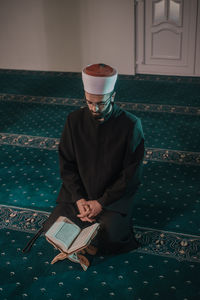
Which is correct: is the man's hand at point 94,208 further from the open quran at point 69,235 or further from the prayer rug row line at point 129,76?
the prayer rug row line at point 129,76

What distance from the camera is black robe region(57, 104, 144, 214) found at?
9.32 feet

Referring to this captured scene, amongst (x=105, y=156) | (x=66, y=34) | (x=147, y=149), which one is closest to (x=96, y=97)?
(x=105, y=156)

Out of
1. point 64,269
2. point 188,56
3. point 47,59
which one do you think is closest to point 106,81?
point 64,269

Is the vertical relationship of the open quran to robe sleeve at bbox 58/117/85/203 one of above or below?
below

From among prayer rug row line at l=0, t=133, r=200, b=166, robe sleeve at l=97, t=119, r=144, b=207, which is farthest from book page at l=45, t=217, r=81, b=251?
prayer rug row line at l=0, t=133, r=200, b=166

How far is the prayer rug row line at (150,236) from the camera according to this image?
305 centimetres

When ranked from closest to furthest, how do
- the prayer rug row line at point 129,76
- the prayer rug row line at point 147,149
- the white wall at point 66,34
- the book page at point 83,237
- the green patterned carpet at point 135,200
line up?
the book page at point 83,237
the green patterned carpet at point 135,200
the prayer rug row line at point 147,149
the prayer rug row line at point 129,76
the white wall at point 66,34

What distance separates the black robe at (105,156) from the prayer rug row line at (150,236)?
0.38 metres

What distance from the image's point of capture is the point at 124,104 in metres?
5.60

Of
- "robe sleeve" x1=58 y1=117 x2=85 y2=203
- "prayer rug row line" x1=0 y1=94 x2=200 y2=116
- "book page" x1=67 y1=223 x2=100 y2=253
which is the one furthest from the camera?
"prayer rug row line" x1=0 y1=94 x2=200 y2=116

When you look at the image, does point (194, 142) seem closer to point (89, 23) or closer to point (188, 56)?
point (188, 56)

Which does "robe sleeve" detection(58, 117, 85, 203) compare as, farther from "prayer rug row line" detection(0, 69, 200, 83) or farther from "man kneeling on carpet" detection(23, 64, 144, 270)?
"prayer rug row line" detection(0, 69, 200, 83)

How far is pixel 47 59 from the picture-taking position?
706cm

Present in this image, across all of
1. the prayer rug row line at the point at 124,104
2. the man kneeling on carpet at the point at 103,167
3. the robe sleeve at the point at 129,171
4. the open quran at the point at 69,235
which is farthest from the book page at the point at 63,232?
the prayer rug row line at the point at 124,104
